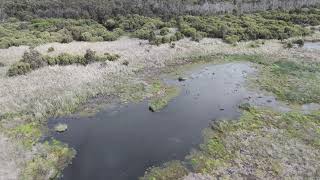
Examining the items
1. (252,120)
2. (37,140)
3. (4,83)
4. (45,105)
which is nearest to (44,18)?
(4,83)

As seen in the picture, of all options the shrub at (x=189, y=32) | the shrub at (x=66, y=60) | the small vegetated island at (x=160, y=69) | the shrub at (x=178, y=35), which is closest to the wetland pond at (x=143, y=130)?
the small vegetated island at (x=160, y=69)

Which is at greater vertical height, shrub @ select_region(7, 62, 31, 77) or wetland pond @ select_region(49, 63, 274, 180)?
shrub @ select_region(7, 62, 31, 77)

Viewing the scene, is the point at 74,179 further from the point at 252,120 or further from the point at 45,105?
the point at 252,120

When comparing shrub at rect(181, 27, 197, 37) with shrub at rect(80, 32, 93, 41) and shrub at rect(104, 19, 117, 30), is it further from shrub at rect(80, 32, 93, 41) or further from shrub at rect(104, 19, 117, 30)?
shrub at rect(80, 32, 93, 41)

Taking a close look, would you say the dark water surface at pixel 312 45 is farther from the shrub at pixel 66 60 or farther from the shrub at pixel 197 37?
the shrub at pixel 66 60

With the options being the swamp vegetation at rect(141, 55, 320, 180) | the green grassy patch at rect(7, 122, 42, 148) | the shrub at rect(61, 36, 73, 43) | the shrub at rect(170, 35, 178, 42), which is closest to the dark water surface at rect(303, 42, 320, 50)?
the swamp vegetation at rect(141, 55, 320, 180)
